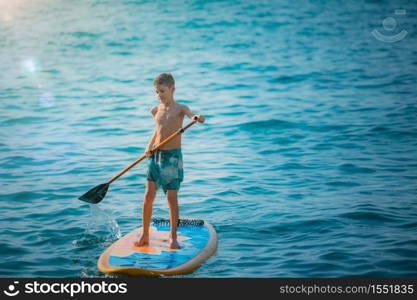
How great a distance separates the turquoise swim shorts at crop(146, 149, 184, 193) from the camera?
22.2 feet

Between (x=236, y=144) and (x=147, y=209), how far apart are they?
227 inches

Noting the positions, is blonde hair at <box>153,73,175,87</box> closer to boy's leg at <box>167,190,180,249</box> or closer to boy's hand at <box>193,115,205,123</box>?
boy's hand at <box>193,115,205,123</box>

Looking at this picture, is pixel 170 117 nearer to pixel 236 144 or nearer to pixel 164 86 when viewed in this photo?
pixel 164 86

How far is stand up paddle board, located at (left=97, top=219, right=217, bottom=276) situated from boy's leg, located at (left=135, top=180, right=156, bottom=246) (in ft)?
0.26

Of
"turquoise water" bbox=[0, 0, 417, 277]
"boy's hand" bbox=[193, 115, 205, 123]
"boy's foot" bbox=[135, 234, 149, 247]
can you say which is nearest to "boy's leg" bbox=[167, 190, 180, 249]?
"boy's foot" bbox=[135, 234, 149, 247]

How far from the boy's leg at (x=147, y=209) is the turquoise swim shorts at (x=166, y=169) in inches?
2.8

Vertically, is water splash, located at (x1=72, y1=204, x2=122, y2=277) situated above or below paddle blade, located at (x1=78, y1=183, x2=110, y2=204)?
below

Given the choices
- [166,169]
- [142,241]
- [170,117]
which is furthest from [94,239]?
[170,117]

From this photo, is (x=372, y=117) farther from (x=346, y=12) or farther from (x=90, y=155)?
(x=346, y=12)

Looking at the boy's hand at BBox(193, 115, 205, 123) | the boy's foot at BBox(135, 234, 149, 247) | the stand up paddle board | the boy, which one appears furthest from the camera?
the boy's foot at BBox(135, 234, 149, 247)

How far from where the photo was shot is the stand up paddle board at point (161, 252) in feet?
20.5

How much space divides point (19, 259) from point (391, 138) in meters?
7.78

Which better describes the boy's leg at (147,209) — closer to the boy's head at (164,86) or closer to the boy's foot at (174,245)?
the boy's foot at (174,245)

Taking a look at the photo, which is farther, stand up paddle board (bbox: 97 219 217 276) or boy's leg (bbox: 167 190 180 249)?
boy's leg (bbox: 167 190 180 249)
